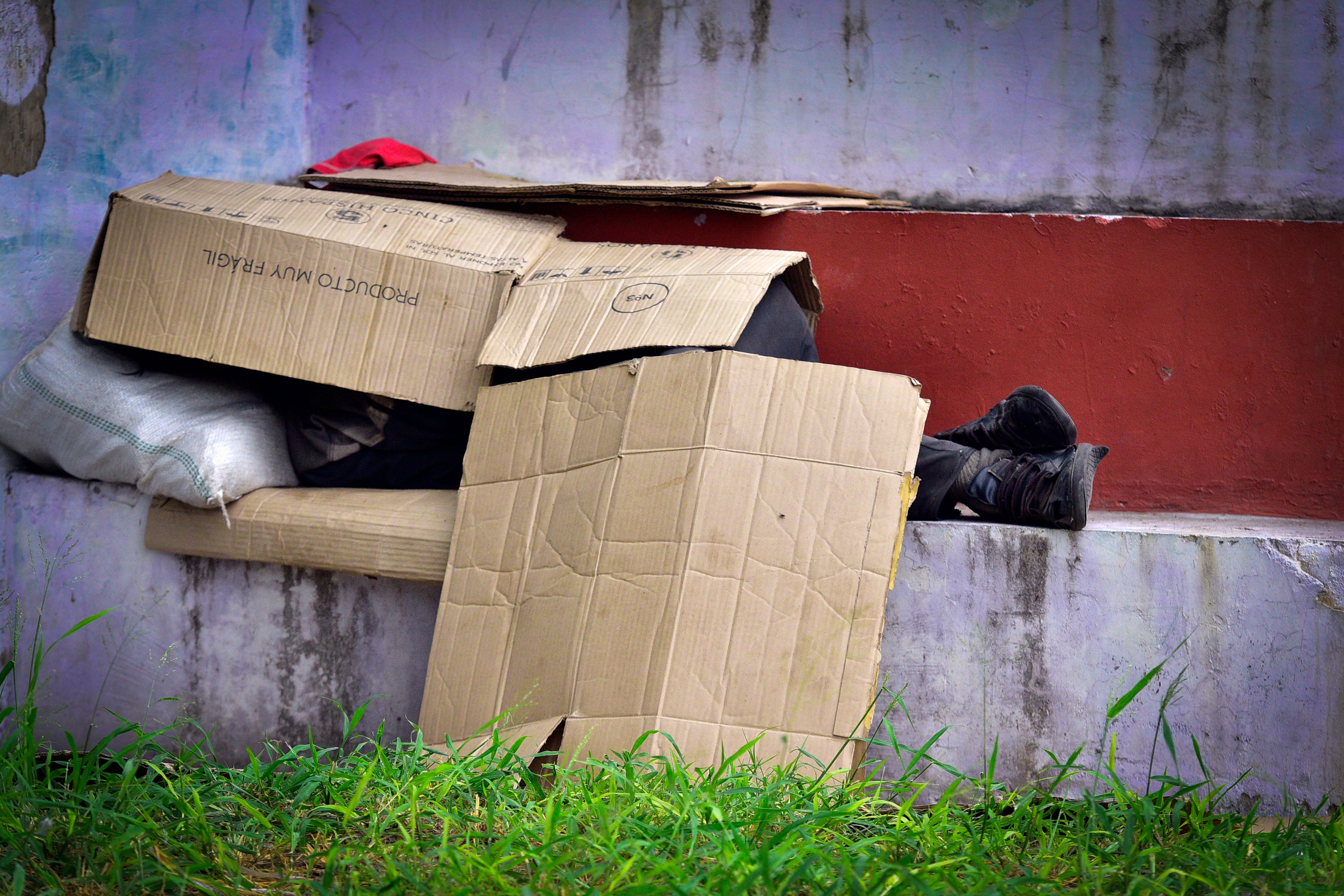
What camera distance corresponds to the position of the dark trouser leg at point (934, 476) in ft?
6.68

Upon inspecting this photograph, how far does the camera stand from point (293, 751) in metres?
1.68

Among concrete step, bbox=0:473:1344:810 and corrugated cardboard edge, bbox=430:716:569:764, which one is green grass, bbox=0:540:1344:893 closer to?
corrugated cardboard edge, bbox=430:716:569:764

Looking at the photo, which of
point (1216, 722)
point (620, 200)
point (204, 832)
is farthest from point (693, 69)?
point (204, 832)

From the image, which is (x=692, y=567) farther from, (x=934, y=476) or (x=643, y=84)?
(x=643, y=84)

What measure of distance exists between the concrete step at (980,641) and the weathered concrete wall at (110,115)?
1.90ft

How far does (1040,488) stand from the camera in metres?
1.94

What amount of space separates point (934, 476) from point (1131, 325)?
78cm

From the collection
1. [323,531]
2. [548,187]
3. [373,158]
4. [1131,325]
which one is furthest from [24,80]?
[1131,325]

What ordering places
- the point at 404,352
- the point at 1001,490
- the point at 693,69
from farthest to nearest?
the point at 693,69 → the point at 404,352 → the point at 1001,490

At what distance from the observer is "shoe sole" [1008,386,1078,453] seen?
79.1 inches

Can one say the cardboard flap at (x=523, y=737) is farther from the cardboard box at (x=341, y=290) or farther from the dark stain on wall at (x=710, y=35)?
the dark stain on wall at (x=710, y=35)

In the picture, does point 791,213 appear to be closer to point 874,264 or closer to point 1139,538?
point 874,264

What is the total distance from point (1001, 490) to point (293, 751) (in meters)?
1.40

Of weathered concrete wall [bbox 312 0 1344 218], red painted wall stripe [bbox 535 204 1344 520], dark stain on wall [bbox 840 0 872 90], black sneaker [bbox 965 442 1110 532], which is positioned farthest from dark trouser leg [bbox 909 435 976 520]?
dark stain on wall [bbox 840 0 872 90]
